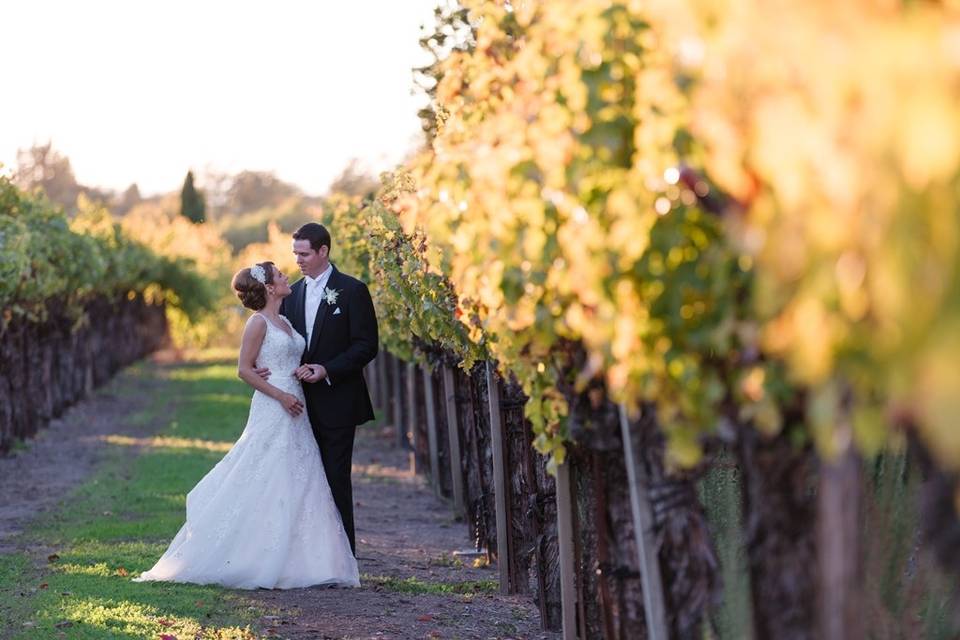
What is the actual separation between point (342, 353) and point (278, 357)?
0.46 m

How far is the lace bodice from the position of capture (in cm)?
1008

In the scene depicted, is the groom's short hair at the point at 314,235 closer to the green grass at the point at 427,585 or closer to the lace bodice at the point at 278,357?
the lace bodice at the point at 278,357

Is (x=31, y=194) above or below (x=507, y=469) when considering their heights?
above

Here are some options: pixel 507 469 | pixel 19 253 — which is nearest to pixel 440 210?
pixel 507 469

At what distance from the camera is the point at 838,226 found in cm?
301

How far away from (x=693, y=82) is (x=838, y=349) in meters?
0.94

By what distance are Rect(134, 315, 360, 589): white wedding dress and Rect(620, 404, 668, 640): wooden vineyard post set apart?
464 centimetres

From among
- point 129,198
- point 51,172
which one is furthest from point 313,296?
point 129,198

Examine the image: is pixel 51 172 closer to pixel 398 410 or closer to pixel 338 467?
pixel 398 410

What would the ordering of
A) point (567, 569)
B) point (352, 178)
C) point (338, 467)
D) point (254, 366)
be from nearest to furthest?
point (567, 569) → point (254, 366) → point (338, 467) → point (352, 178)

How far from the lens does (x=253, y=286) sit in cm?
995

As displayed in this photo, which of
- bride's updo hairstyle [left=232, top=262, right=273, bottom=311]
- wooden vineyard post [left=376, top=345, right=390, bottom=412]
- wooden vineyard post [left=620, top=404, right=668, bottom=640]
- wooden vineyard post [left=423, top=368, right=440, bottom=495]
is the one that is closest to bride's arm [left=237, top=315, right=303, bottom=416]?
bride's updo hairstyle [left=232, top=262, right=273, bottom=311]

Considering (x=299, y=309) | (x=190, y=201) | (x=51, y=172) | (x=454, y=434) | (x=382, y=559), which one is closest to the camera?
(x=299, y=309)

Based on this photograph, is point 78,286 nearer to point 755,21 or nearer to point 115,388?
point 115,388
